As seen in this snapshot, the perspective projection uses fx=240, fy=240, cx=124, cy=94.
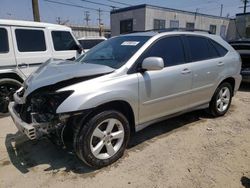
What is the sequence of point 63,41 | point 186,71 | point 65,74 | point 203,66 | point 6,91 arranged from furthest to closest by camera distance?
point 63,41 < point 6,91 < point 203,66 < point 186,71 < point 65,74

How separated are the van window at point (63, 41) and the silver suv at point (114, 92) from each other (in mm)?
2341

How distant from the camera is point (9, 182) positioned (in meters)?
2.91

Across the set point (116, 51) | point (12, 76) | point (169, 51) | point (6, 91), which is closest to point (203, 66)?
point (169, 51)

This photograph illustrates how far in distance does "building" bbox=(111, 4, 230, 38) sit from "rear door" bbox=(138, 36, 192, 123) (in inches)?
825

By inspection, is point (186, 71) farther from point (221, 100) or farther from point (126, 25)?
point (126, 25)

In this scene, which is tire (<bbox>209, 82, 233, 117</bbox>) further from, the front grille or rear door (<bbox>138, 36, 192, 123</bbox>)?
the front grille

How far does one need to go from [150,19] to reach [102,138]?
2466 cm

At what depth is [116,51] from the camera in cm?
376

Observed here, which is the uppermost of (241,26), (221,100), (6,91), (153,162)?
(241,26)

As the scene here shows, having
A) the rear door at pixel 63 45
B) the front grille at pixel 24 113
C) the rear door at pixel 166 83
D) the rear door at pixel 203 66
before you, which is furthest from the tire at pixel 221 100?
the rear door at pixel 63 45

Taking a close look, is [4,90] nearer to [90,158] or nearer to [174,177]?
[90,158]

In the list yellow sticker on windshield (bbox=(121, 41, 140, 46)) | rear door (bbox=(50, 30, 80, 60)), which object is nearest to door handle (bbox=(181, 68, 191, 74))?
yellow sticker on windshield (bbox=(121, 41, 140, 46))

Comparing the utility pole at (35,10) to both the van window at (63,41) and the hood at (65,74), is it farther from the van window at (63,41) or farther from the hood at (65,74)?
the hood at (65,74)

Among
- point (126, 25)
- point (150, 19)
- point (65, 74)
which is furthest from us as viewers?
point (126, 25)
